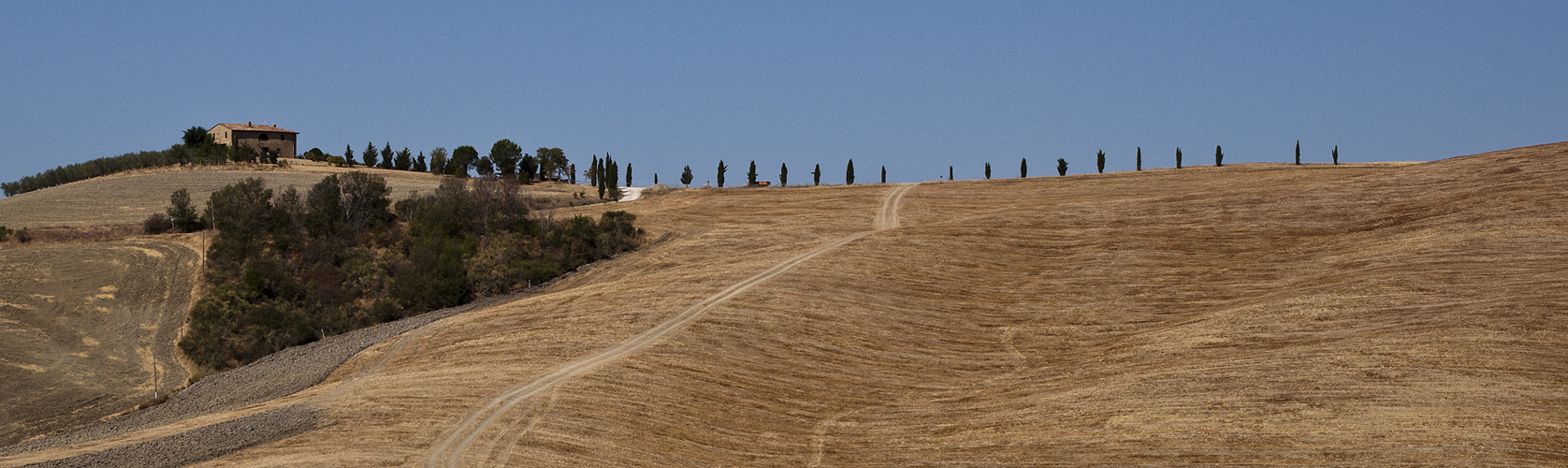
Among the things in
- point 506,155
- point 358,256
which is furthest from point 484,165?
point 358,256

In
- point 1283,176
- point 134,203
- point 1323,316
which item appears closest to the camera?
point 1323,316

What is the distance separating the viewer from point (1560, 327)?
2569 centimetres

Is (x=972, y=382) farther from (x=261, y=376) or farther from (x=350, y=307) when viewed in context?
(x=350, y=307)

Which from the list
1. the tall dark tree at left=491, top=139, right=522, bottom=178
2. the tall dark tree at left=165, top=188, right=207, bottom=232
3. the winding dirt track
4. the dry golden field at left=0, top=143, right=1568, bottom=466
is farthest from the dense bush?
the tall dark tree at left=491, top=139, right=522, bottom=178

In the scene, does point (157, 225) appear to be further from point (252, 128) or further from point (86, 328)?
point (252, 128)

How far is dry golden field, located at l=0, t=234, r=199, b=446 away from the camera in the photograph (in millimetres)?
40906

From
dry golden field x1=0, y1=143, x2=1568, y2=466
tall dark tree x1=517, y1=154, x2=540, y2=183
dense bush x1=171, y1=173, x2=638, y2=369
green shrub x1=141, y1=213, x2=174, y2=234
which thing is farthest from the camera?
tall dark tree x1=517, y1=154, x2=540, y2=183

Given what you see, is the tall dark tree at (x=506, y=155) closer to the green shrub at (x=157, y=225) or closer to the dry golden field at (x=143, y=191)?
the dry golden field at (x=143, y=191)

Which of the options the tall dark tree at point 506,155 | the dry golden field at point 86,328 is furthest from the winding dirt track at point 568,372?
the tall dark tree at point 506,155

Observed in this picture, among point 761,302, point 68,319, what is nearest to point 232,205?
point 68,319

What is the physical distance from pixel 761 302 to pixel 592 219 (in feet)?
90.8

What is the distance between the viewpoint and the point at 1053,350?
3338cm

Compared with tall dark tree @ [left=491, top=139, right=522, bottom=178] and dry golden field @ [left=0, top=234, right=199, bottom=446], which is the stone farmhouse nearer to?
tall dark tree @ [left=491, top=139, right=522, bottom=178]

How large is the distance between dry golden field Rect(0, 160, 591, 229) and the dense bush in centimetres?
1266
